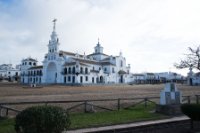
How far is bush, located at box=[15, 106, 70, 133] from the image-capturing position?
19.7 feet

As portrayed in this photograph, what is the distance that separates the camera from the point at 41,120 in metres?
6.02

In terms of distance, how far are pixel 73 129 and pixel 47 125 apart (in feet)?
9.05

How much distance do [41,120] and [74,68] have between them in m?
76.3

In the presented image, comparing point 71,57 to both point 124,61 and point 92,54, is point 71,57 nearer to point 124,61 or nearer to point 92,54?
point 92,54

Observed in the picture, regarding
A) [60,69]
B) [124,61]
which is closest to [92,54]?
[124,61]

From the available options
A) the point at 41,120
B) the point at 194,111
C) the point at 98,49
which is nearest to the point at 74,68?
the point at 98,49

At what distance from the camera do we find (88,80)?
83.9 meters

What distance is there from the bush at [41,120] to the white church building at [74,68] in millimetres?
73563

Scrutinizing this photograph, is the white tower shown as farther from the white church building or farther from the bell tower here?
the bell tower

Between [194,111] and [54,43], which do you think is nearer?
[194,111]

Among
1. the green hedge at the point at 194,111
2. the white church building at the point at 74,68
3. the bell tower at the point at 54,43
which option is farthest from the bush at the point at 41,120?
the bell tower at the point at 54,43

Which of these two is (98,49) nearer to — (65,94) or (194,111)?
(65,94)

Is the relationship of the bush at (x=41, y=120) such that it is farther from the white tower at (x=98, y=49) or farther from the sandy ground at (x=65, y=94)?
the white tower at (x=98, y=49)

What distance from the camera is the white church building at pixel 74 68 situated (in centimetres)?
8331
